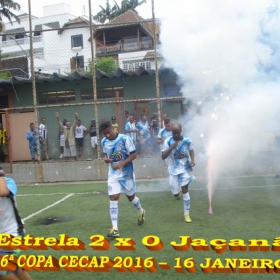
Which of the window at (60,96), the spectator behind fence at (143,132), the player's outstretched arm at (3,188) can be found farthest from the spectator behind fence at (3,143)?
the player's outstretched arm at (3,188)

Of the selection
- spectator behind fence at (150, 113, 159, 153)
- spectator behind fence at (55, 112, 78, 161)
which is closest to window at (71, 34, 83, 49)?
spectator behind fence at (55, 112, 78, 161)

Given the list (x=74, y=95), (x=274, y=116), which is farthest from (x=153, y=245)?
(x=74, y=95)

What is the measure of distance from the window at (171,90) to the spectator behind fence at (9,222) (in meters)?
13.5

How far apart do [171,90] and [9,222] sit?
14365 millimetres

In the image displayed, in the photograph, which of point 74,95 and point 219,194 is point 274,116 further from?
point 74,95

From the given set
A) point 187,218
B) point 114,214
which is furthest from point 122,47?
point 114,214

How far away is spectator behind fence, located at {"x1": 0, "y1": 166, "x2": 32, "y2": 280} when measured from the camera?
3822 mm

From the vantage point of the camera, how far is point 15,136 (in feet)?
56.6

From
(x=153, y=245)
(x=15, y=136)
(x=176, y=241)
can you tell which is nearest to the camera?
(x=153, y=245)

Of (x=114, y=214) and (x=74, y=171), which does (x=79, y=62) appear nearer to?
(x=74, y=171)

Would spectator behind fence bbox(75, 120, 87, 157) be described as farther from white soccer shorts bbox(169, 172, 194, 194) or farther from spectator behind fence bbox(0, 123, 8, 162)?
white soccer shorts bbox(169, 172, 194, 194)

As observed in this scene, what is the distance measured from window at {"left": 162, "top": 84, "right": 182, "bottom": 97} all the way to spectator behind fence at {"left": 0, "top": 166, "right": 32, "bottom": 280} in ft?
44.2

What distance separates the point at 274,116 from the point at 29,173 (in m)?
8.72

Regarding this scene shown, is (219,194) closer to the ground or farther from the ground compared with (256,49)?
closer to the ground
